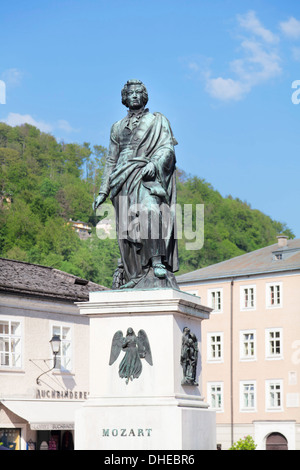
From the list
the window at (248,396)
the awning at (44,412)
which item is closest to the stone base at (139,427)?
the awning at (44,412)

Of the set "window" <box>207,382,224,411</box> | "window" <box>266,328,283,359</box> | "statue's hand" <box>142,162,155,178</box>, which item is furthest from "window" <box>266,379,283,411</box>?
"statue's hand" <box>142,162,155,178</box>

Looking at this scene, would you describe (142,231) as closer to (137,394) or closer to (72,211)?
(137,394)

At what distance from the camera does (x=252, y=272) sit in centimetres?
6956

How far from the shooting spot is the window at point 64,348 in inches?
1515

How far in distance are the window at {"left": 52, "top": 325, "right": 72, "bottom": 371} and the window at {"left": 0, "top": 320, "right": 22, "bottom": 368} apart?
2.11m

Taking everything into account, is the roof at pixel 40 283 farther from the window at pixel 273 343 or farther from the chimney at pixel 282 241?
the chimney at pixel 282 241

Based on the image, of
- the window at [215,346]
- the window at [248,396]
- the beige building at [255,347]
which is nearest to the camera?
the beige building at [255,347]

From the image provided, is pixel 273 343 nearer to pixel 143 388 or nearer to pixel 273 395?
pixel 273 395

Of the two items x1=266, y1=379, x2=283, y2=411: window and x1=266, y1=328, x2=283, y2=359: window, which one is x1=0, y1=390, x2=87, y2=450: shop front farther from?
x1=266, y1=328, x2=283, y2=359: window

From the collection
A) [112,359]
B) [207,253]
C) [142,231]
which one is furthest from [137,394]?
[207,253]

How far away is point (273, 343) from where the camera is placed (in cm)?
6762

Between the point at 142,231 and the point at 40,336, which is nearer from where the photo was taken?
the point at 142,231

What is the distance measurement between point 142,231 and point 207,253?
88706 millimetres

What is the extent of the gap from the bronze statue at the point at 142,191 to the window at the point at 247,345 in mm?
55808
